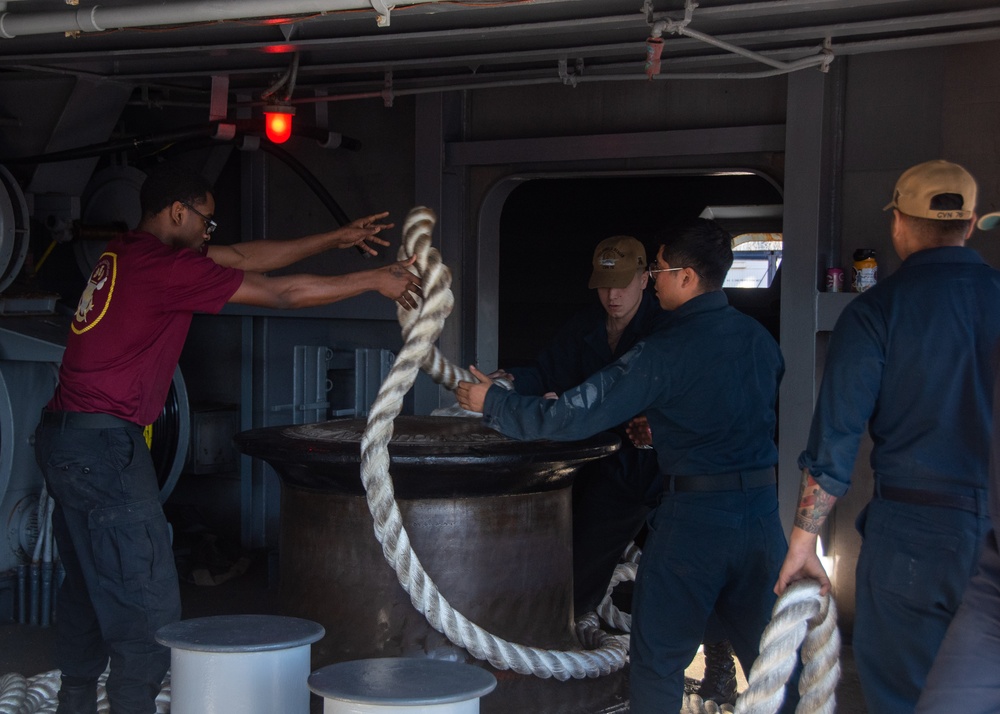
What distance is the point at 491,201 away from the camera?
5.73 metres

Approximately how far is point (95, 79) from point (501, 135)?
80.4 inches

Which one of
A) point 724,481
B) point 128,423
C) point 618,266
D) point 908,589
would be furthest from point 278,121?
point 908,589

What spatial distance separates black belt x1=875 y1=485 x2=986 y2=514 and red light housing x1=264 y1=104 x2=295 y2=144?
3.58 meters

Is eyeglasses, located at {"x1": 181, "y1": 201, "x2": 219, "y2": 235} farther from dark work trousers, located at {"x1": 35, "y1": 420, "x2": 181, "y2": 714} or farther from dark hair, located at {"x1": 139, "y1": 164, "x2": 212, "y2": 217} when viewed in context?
dark work trousers, located at {"x1": 35, "y1": 420, "x2": 181, "y2": 714}

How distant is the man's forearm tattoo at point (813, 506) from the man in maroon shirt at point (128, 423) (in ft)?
4.23

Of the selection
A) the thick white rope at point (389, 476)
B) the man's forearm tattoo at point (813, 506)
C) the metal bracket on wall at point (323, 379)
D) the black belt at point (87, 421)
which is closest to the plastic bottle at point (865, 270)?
the thick white rope at point (389, 476)

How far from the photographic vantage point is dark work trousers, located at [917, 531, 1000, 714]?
2.01 meters

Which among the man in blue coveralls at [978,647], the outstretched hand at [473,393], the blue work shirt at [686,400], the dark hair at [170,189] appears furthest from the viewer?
the dark hair at [170,189]

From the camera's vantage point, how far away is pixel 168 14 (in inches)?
129

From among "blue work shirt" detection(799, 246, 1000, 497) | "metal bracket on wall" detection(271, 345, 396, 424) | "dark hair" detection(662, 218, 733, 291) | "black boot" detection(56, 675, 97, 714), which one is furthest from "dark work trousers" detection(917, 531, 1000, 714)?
"metal bracket on wall" detection(271, 345, 396, 424)

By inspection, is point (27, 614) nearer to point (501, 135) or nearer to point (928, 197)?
point (501, 135)

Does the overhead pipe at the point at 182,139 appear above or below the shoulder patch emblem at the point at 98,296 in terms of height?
above

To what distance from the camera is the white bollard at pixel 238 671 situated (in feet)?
8.83

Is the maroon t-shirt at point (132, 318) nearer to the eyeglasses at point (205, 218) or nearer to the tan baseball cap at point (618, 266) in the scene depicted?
the eyeglasses at point (205, 218)
